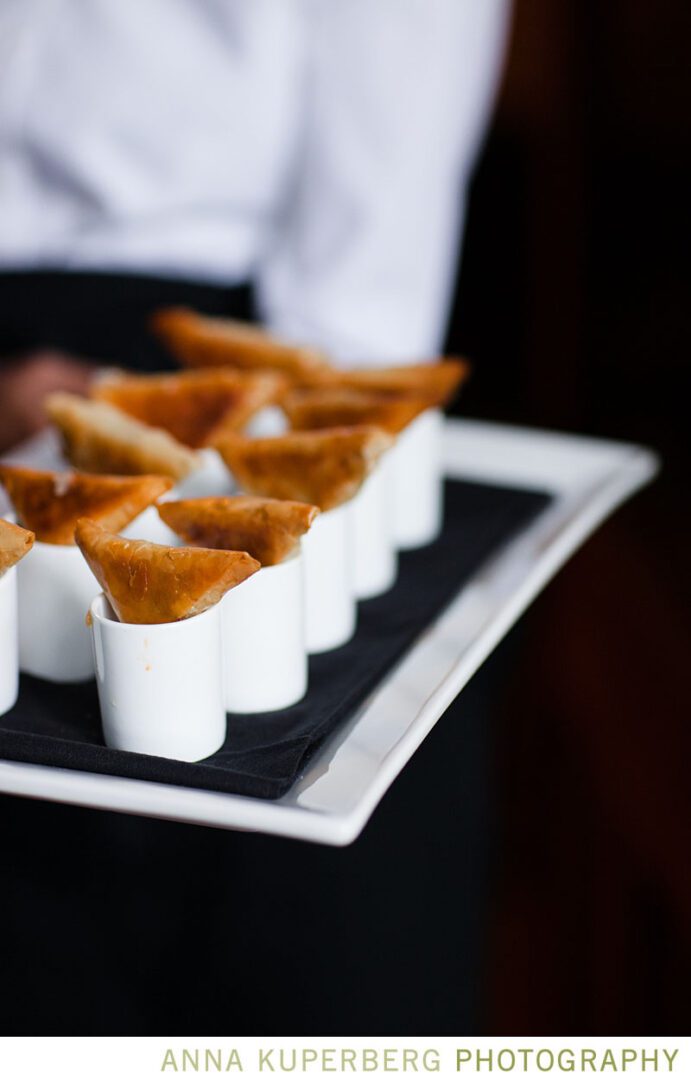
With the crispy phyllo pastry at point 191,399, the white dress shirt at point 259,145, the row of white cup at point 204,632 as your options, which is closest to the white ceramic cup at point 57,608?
the row of white cup at point 204,632

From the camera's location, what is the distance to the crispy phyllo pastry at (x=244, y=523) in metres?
0.71

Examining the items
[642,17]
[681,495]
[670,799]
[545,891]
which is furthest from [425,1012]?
[642,17]

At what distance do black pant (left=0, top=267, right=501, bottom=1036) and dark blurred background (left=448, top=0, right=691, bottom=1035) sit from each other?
0.21 meters

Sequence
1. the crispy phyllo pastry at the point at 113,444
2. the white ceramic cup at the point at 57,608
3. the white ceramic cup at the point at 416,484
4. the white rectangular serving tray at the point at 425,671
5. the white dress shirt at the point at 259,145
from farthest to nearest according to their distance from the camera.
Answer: the white dress shirt at the point at 259,145, the white ceramic cup at the point at 416,484, the crispy phyllo pastry at the point at 113,444, the white ceramic cup at the point at 57,608, the white rectangular serving tray at the point at 425,671

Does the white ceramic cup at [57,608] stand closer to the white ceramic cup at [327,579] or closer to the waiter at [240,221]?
the white ceramic cup at [327,579]

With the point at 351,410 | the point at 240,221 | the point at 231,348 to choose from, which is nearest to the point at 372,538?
the point at 351,410

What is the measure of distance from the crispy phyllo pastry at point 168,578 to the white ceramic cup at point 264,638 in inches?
2.0

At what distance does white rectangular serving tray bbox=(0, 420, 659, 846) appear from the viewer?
0.61 m

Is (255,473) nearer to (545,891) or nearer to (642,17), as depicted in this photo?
(545,891)

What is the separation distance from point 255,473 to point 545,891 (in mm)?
893

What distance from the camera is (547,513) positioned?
1067 mm

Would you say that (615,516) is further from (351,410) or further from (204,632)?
(204,632)

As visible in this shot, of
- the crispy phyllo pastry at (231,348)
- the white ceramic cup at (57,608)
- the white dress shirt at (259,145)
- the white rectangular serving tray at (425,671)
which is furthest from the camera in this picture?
the white dress shirt at (259,145)

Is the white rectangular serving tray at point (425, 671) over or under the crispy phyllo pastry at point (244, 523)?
under
